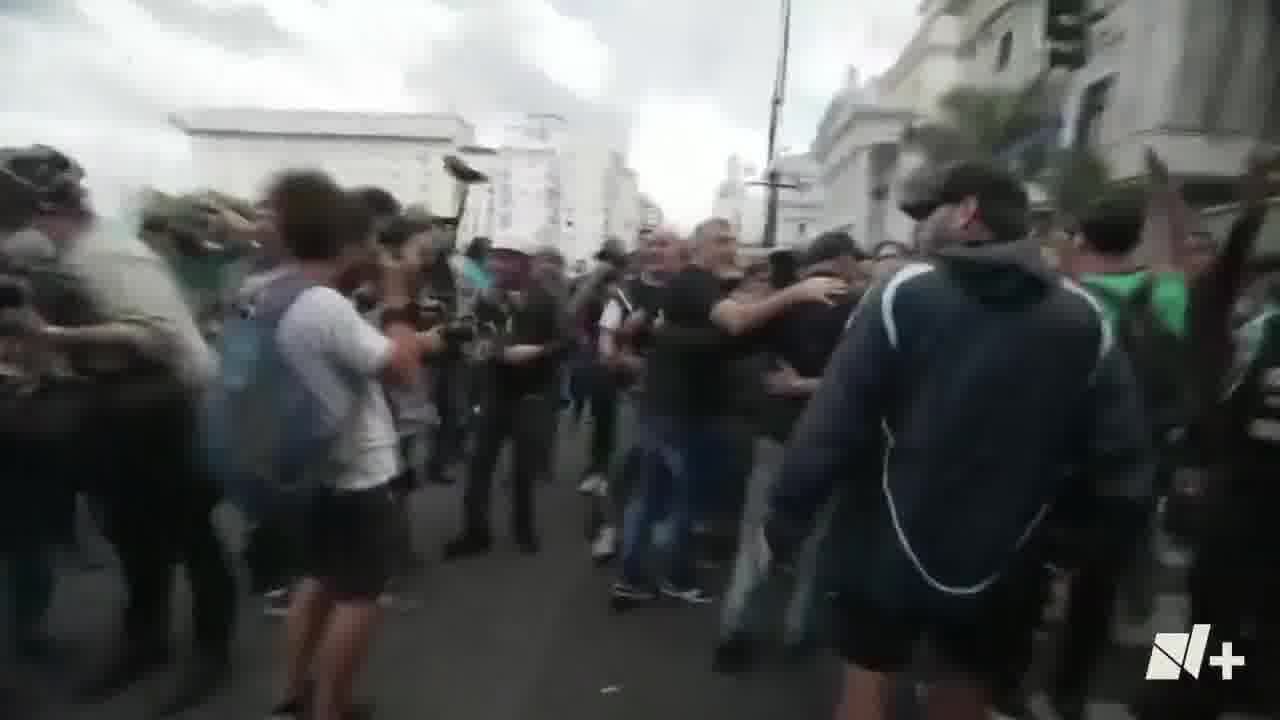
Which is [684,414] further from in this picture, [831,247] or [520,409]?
[520,409]

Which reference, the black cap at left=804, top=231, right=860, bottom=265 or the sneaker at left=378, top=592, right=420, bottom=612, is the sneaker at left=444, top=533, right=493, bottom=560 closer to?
the sneaker at left=378, top=592, right=420, bottom=612

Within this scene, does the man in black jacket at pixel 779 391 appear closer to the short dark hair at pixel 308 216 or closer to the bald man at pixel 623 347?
the bald man at pixel 623 347

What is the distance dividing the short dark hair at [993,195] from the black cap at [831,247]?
2429 millimetres

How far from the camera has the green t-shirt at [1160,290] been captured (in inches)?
177

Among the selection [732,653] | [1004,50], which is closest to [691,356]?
[732,653]

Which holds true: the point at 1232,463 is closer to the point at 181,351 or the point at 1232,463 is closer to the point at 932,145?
the point at 181,351

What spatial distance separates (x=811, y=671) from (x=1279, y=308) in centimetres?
234

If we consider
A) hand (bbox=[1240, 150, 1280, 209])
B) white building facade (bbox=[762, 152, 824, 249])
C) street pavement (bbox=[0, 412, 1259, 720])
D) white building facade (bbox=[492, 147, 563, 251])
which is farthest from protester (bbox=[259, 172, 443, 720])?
white building facade (bbox=[492, 147, 563, 251])

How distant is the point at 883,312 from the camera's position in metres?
2.53

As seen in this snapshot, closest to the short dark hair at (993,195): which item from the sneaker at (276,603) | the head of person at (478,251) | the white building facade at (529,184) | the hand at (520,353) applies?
the sneaker at (276,603)

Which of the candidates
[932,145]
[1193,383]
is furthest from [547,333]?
[932,145]

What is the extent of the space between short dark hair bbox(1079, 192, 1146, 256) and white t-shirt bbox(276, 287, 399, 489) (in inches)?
101

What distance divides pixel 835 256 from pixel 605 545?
2.48 meters

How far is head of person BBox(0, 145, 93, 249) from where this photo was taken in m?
4.09
